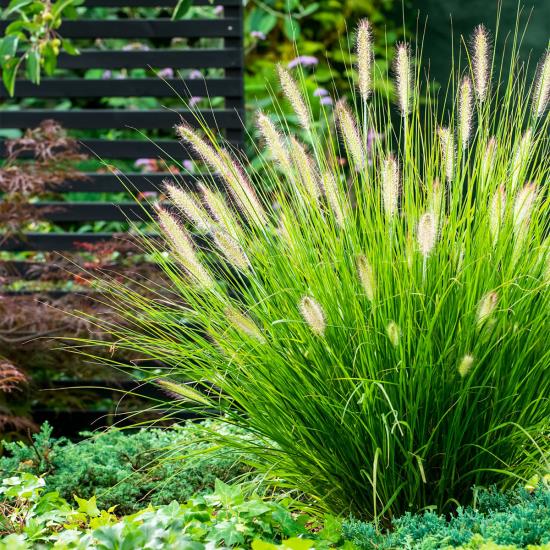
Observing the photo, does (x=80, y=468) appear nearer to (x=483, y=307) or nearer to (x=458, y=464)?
(x=458, y=464)

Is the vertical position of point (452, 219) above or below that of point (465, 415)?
above

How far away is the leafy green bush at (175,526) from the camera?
202 cm

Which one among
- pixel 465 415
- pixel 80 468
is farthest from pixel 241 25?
pixel 465 415

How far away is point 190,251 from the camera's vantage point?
2473 millimetres

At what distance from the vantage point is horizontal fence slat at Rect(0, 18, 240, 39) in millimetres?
5184

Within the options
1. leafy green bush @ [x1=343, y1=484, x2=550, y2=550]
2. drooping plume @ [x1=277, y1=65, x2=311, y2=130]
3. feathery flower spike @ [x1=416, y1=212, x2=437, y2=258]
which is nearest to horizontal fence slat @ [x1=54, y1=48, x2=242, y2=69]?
drooping plume @ [x1=277, y1=65, x2=311, y2=130]

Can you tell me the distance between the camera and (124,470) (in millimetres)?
3094

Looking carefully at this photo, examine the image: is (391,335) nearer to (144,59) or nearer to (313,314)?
(313,314)

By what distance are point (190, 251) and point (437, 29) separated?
15.3 feet

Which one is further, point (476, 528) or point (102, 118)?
point (102, 118)

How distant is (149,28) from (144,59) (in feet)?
0.55

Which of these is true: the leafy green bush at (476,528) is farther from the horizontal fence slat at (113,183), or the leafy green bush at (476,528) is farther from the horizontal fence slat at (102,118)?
the horizontal fence slat at (102,118)

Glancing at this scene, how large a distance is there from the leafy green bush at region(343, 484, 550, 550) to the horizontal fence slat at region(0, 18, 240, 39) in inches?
134

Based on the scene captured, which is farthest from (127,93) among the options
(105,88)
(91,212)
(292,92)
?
(292,92)
